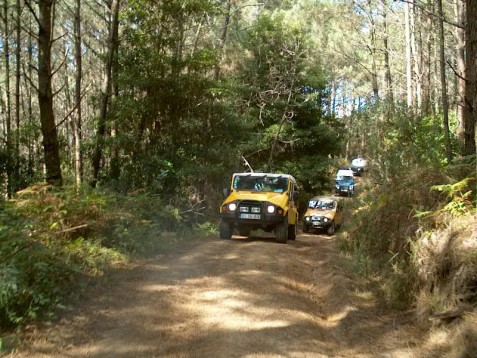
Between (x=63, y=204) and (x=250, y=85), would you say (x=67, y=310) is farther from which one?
(x=250, y=85)

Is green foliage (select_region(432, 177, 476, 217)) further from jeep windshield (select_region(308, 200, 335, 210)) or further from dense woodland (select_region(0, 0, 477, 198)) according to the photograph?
jeep windshield (select_region(308, 200, 335, 210))

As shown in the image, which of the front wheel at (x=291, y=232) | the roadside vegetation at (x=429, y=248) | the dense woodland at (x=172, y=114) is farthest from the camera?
the front wheel at (x=291, y=232)

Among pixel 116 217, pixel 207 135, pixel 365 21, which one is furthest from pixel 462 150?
pixel 365 21

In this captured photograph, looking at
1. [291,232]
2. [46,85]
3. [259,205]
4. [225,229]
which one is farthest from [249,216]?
[46,85]

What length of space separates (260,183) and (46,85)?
273 inches

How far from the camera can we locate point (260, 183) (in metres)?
14.3

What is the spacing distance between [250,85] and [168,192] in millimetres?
11810

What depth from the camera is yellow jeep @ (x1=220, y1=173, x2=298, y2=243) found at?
12.8 m

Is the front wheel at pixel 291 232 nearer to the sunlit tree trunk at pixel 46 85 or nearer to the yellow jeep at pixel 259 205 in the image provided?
the yellow jeep at pixel 259 205

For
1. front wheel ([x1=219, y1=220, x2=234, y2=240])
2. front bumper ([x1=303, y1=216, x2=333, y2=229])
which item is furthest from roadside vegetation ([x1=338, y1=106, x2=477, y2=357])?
front bumper ([x1=303, y1=216, x2=333, y2=229])

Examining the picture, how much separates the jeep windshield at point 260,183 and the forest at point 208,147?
6.99ft

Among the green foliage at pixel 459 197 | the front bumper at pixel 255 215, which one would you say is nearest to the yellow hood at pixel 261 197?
the front bumper at pixel 255 215

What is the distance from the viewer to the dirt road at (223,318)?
5.13 meters

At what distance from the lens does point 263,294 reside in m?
7.36
